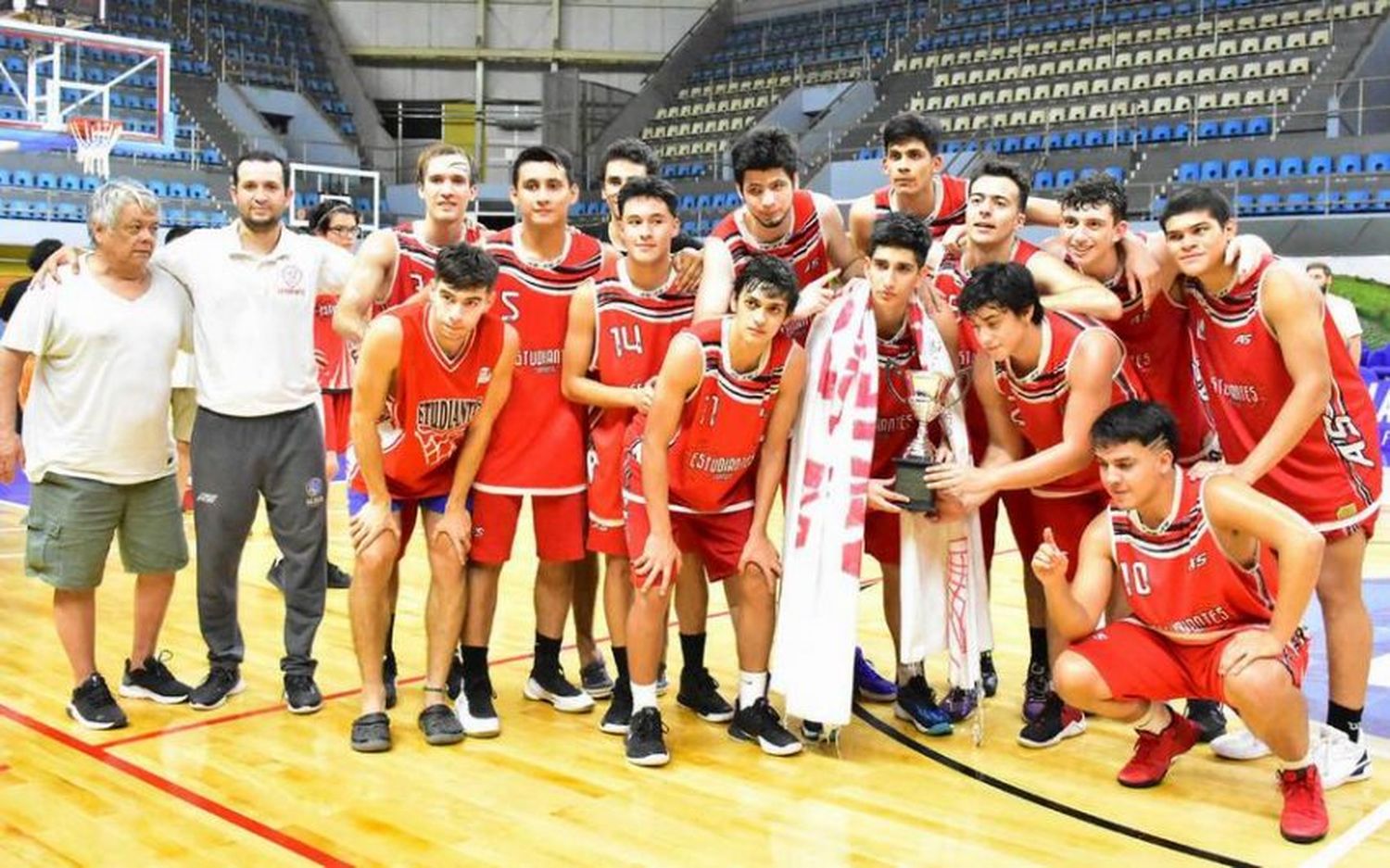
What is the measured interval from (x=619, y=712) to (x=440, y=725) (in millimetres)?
584

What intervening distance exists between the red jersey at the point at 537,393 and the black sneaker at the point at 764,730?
2.99ft

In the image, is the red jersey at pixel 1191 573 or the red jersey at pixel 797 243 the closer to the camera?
the red jersey at pixel 1191 573

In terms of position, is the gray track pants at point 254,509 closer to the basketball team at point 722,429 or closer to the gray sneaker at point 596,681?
the basketball team at point 722,429

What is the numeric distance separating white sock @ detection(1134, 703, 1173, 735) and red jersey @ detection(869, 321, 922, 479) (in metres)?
1.08

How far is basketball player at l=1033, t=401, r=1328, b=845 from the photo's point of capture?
3.38 m

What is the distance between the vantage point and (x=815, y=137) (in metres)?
20.9

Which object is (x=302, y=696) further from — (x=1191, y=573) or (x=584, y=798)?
(x=1191, y=573)

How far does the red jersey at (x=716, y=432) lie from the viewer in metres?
3.90

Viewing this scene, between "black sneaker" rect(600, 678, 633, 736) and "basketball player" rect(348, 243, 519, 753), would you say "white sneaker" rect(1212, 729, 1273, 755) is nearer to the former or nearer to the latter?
"black sneaker" rect(600, 678, 633, 736)

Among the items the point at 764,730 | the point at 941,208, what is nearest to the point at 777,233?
the point at 941,208

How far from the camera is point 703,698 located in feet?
14.4

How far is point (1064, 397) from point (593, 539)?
1.55m

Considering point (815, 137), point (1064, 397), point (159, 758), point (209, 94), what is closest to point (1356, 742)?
point (1064, 397)

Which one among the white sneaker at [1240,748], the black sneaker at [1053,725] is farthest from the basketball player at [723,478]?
the white sneaker at [1240,748]
